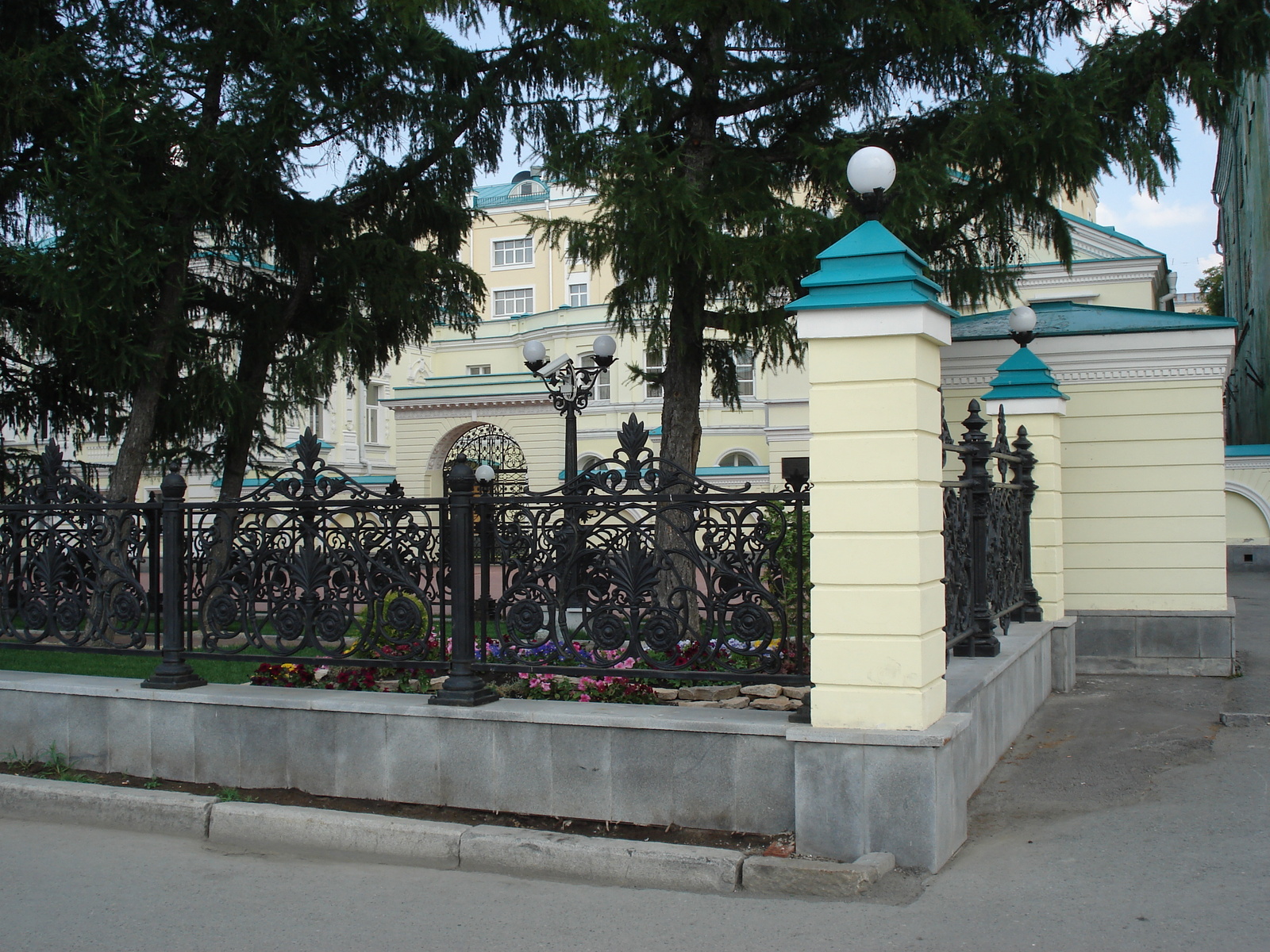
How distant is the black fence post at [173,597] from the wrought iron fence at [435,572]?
0.03ft

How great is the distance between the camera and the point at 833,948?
3.89 meters

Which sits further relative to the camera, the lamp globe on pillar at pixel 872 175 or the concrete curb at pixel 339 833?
the concrete curb at pixel 339 833

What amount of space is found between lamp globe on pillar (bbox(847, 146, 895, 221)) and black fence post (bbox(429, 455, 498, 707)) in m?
2.37

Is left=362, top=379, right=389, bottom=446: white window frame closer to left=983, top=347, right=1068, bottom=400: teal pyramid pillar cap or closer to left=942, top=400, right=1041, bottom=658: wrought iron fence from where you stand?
left=983, top=347, right=1068, bottom=400: teal pyramid pillar cap

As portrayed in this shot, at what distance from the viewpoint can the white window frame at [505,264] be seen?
4938cm

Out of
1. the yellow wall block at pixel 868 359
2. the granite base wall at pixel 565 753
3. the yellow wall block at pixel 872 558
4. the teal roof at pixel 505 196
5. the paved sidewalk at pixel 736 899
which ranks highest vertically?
the teal roof at pixel 505 196

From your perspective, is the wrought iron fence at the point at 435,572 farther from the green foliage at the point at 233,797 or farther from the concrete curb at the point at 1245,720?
the concrete curb at the point at 1245,720

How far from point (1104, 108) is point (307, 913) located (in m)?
9.35

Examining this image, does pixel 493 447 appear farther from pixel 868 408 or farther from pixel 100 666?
pixel 868 408

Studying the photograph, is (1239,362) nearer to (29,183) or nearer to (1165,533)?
(1165,533)

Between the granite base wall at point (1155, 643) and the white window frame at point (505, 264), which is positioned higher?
the white window frame at point (505, 264)

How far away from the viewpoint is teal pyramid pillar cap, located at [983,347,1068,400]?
9.41 m

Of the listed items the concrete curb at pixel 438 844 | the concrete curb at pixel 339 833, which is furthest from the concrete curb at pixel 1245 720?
the concrete curb at pixel 339 833

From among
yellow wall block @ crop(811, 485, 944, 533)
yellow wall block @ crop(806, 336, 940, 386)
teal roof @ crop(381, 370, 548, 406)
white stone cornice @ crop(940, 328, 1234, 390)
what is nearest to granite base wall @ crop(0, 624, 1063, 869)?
yellow wall block @ crop(811, 485, 944, 533)
